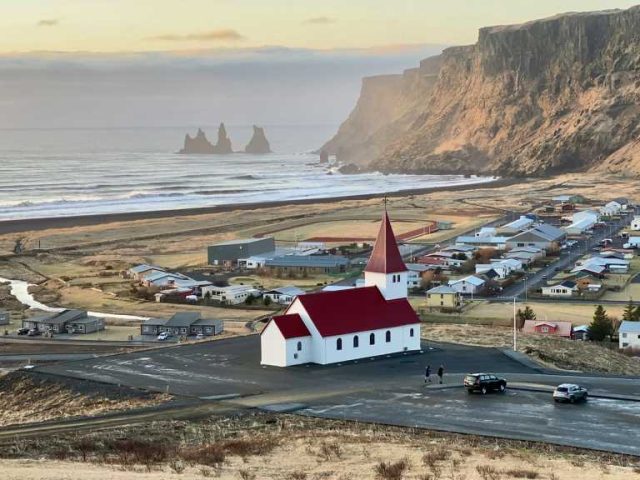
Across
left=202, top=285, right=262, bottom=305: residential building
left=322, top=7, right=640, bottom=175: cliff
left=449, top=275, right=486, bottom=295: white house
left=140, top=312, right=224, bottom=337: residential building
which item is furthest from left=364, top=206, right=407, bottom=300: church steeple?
left=322, top=7, right=640, bottom=175: cliff

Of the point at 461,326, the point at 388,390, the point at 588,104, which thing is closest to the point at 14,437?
the point at 388,390

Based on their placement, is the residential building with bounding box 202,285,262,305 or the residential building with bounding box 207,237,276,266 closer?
the residential building with bounding box 202,285,262,305

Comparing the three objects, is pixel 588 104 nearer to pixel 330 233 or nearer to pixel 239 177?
pixel 239 177

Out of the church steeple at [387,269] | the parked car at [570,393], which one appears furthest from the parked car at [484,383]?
the church steeple at [387,269]

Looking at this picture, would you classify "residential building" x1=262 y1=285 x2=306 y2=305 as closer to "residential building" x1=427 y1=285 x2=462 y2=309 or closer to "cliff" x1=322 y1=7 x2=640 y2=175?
"residential building" x1=427 y1=285 x2=462 y2=309

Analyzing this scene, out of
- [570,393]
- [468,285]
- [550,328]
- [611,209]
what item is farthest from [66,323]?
[611,209]

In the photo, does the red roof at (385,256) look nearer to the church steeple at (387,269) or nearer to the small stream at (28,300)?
the church steeple at (387,269)
